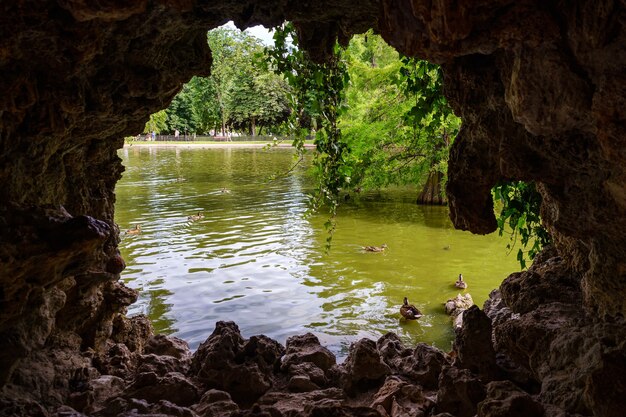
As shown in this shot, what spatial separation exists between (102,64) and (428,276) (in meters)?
9.14

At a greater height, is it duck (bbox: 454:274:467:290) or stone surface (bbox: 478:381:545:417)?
stone surface (bbox: 478:381:545:417)

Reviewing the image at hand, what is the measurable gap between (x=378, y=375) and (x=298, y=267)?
22.6ft

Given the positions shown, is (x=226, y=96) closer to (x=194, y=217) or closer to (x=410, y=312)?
(x=194, y=217)

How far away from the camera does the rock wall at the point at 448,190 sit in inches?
113

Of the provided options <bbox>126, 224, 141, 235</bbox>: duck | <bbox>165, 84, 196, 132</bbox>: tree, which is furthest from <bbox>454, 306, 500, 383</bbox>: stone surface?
<bbox>165, 84, 196, 132</bbox>: tree

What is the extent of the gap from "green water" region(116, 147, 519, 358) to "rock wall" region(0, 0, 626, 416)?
2.93 m

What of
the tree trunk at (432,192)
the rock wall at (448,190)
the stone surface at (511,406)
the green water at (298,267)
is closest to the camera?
the rock wall at (448,190)

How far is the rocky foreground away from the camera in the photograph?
3.77 metres

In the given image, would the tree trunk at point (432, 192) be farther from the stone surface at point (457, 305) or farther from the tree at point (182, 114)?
the tree at point (182, 114)

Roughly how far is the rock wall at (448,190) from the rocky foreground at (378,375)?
19mm

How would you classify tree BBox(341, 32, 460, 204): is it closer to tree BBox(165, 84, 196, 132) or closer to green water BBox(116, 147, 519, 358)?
green water BBox(116, 147, 519, 358)

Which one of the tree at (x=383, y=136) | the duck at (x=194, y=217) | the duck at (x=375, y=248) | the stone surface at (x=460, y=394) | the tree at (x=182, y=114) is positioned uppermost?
the tree at (x=182, y=114)

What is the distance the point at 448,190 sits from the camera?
4.84 metres

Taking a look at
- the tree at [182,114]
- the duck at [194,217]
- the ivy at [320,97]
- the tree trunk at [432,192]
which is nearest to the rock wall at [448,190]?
the ivy at [320,97]
